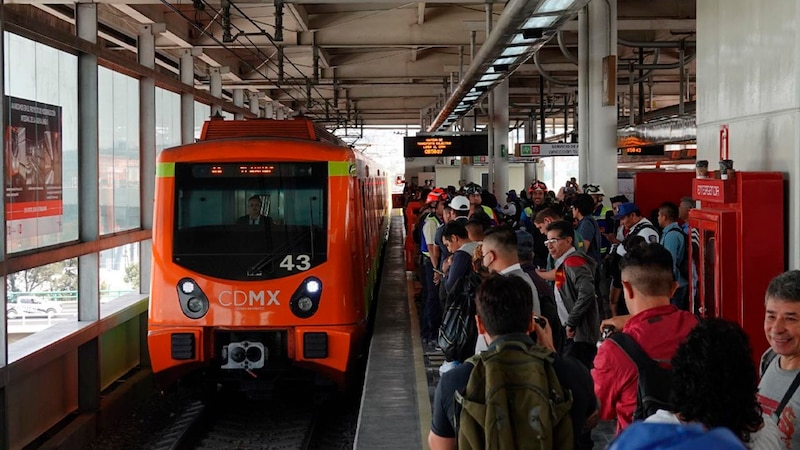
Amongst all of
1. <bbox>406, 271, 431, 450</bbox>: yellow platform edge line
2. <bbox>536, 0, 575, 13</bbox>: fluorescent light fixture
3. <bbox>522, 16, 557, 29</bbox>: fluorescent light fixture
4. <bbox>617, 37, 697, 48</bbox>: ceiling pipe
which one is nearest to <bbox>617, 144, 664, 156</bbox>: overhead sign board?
<bbox>617, 37, 697, 48</bbox>: ceiling pipe

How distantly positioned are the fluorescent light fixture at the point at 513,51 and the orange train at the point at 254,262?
3.55 meters

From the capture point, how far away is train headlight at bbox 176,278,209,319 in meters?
8.70

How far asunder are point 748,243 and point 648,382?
257 cm

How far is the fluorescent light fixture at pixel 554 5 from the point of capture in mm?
9016

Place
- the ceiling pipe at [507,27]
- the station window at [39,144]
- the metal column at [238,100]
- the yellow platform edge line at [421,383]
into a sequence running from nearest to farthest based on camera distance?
the yellow platform edge line at [421,383], the station window at [39,144], the ceiling pipe at [507,27], the metal column at [238,100]

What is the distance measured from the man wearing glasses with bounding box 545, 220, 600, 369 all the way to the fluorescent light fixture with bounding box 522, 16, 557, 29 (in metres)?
4.10

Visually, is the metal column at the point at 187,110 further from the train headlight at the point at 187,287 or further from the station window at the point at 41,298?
the train headlight at the point at 187,287

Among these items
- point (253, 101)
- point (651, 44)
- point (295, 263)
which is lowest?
point (295, 263)

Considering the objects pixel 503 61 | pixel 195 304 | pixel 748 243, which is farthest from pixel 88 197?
pixel 748 243

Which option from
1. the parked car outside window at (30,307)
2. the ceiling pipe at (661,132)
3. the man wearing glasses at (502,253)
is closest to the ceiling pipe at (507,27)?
the ceiling pipe at (661,132)

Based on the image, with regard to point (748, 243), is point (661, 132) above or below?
above

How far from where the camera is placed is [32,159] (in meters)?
8.66

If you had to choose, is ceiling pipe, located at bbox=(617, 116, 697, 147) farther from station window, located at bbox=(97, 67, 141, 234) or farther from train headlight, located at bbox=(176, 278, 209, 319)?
train headlight, located at bbox=(176, 278, 209, 319)

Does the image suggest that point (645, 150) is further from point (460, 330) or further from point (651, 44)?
point (460, 330)
